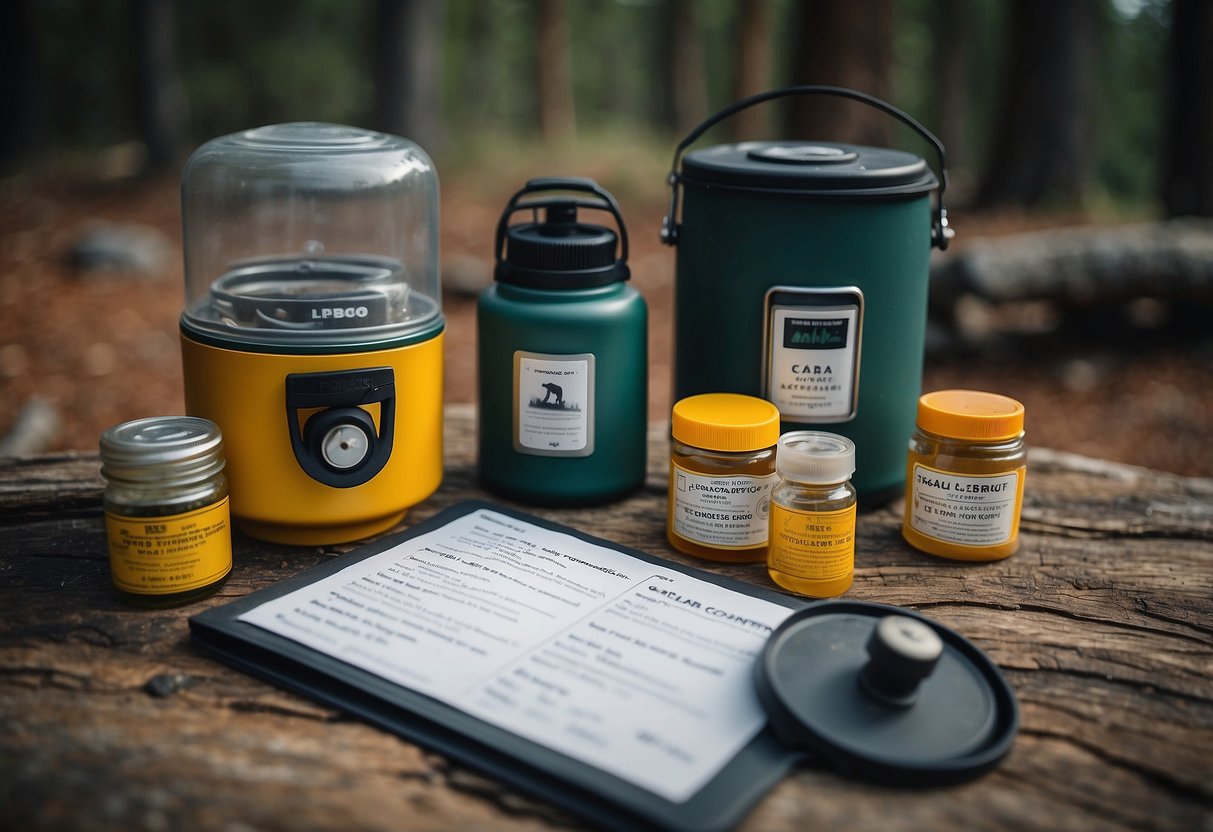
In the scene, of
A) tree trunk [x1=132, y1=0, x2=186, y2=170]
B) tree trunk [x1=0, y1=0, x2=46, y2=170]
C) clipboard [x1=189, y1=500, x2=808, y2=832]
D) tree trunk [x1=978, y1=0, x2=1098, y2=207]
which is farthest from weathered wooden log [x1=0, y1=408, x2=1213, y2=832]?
tree trunk [x1=0, y1=0, x2=46, y2=170]

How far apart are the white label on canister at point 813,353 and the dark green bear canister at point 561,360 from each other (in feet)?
0.66

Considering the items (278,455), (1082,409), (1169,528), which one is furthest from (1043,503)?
(1082,409)

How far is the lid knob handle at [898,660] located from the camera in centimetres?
94

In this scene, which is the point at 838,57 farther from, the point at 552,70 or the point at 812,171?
the point at 552,70

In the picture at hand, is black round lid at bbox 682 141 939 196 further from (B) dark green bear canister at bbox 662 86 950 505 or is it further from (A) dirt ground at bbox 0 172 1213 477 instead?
(A) dirt ground at bbox 0 172 1213 477

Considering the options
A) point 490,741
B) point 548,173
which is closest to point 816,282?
point 490,741

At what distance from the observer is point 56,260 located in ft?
17.5

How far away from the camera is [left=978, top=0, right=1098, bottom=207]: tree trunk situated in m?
6.47

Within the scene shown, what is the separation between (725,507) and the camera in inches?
52.2

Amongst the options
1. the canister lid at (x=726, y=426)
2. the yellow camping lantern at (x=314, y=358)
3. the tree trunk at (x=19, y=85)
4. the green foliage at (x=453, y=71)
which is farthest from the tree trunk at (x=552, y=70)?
the canister lid at (x=726, y=426)

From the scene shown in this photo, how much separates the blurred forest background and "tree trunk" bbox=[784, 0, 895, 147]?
1cm

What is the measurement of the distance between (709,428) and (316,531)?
0.56 meters

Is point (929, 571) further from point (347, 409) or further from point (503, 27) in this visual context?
point (503, 27)

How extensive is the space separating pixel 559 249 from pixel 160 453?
23.7 inches
